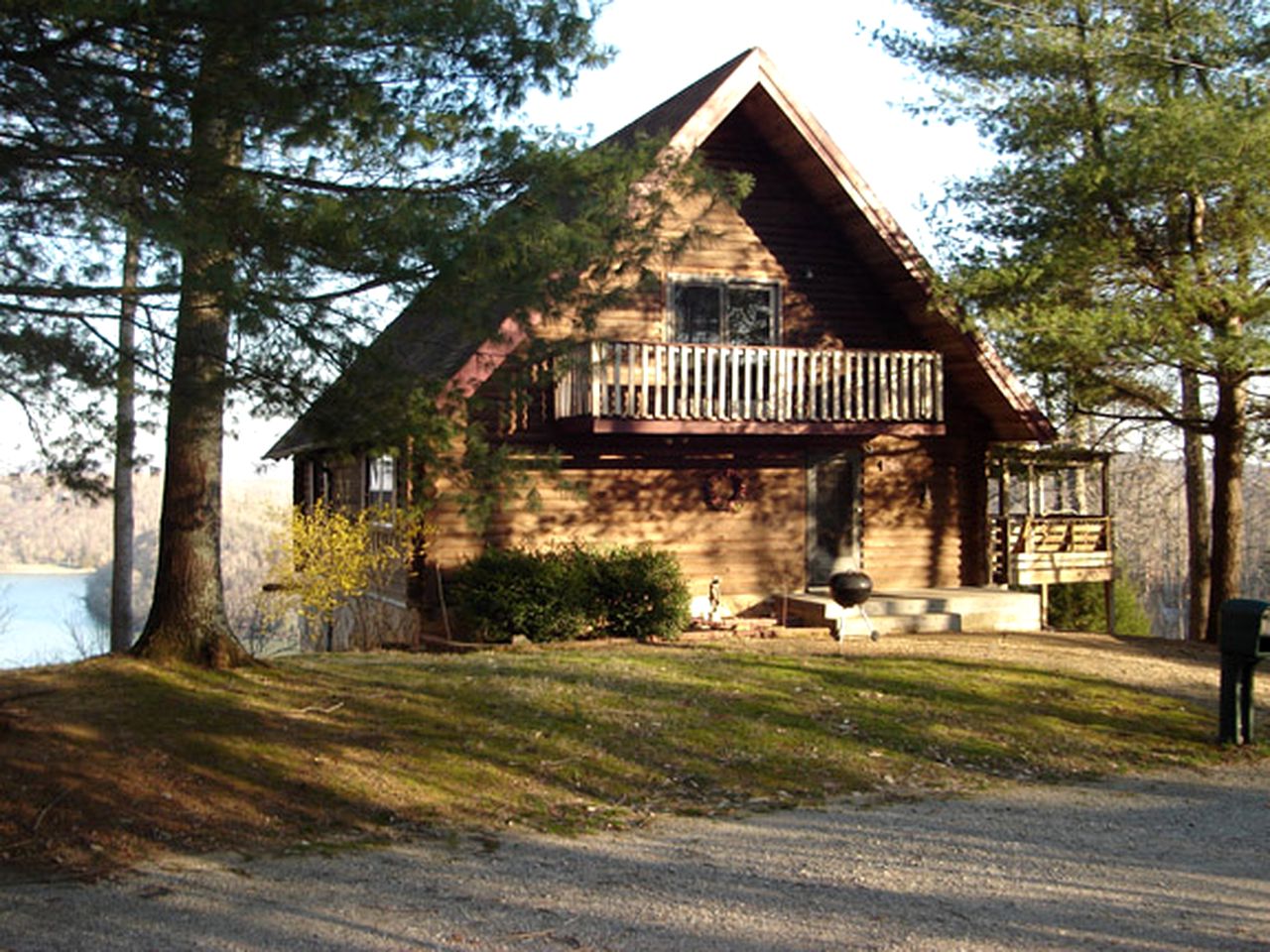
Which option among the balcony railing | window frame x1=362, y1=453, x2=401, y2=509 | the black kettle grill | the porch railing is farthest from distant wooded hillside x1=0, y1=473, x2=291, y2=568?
the black kettle grill

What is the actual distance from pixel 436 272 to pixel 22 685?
16.1 feet

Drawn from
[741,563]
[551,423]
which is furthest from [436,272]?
[741,563]

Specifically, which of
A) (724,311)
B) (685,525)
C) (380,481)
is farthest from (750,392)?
(380,481)

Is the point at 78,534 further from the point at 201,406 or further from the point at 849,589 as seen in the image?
the point at 201,406

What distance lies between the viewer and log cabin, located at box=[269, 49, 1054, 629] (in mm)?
17266

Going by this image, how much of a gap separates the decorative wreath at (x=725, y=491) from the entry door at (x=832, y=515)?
1223 millimetres

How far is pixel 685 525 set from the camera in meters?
18.8

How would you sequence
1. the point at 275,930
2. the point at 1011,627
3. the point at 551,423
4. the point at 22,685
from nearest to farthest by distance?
the point at 275,930
the point at 22,685
the point at 551,423
the point at 1011,627

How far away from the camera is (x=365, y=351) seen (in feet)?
30.1

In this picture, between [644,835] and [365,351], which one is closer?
[644,835]

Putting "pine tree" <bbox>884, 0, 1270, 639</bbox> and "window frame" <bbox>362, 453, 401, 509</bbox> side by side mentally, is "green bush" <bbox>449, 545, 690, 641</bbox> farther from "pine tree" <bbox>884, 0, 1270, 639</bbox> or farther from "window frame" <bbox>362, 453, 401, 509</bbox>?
"pine tree" <bbox>884, 0, 1270, 639</bbox>

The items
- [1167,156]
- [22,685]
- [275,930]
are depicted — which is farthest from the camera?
[1167,156]

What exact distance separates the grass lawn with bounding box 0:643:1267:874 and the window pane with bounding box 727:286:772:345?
638cm

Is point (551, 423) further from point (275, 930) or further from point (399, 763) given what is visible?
point (275, 930)
